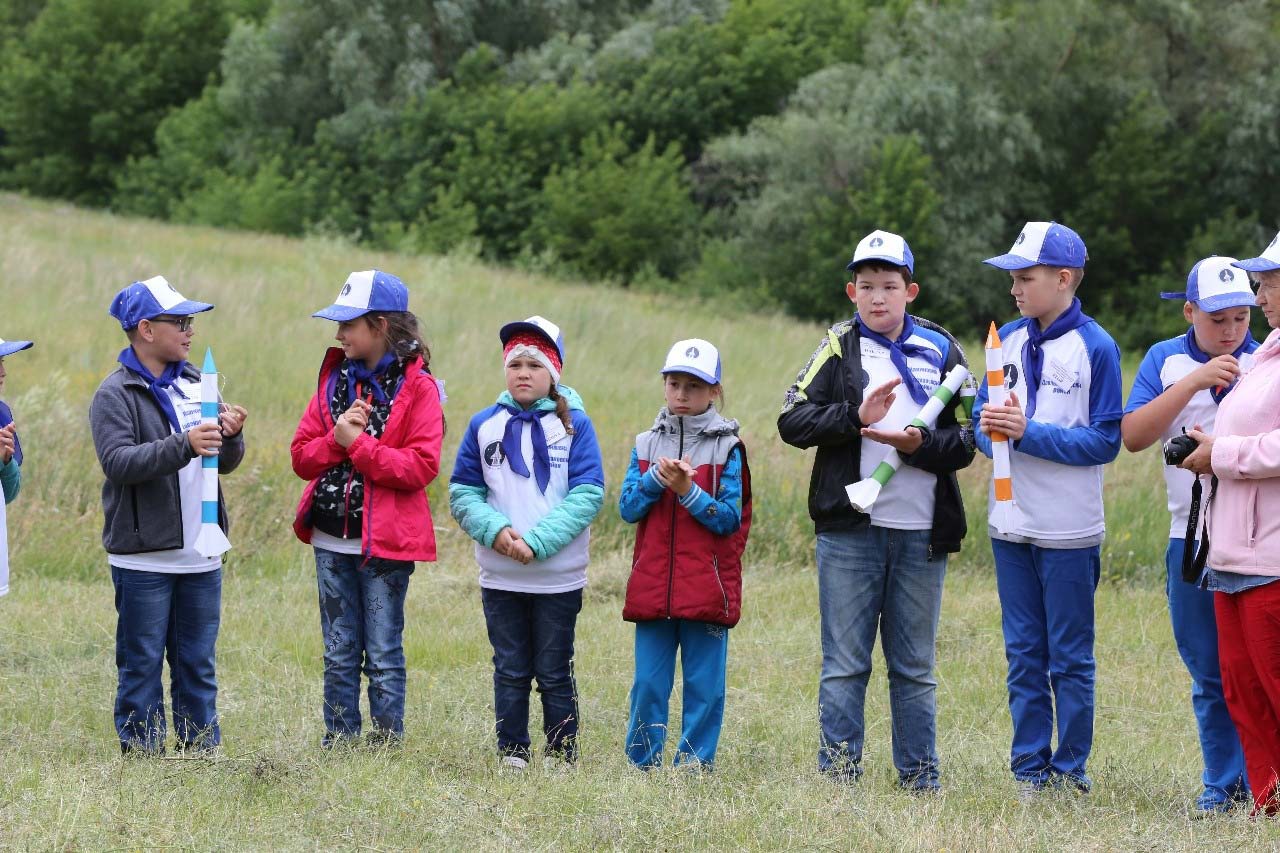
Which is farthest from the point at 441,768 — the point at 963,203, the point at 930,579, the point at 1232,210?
the point at 1232,210

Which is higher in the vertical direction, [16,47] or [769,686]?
[16,47]

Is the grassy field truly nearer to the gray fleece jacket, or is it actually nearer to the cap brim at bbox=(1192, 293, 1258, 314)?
the gray fleece jacket

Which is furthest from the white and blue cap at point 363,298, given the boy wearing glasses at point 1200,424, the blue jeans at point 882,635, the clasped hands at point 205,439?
the boy wearing glasses at point 1200,424

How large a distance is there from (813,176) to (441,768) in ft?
100.0

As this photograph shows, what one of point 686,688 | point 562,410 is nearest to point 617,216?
point 562,410

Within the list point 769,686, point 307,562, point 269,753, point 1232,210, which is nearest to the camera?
point 269,753

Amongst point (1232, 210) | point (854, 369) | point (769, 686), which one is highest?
point (1232, 210)

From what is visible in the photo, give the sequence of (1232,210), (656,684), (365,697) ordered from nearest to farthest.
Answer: (656,684) < (365,697) < (1232,210)

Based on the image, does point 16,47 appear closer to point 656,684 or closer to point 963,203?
point 963,203

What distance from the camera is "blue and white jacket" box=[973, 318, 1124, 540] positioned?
5.19m

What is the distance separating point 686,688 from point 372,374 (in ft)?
6.12

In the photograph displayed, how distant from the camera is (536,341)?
232 inches

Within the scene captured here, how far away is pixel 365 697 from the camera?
22.5ft

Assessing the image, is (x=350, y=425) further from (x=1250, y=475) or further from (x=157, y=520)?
(x=1250, y=475)
